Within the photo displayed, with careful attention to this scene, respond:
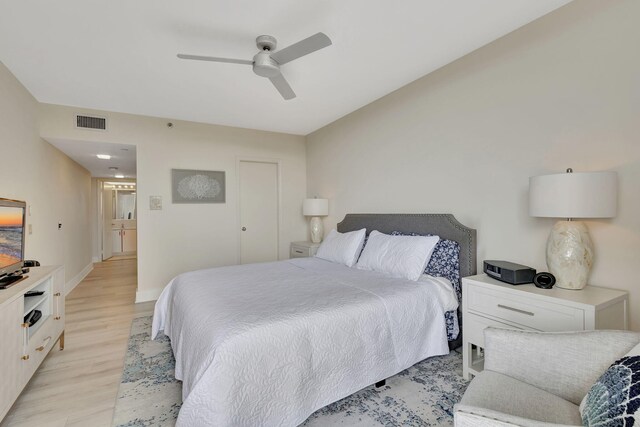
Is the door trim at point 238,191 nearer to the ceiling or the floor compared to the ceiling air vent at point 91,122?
nearer to the floor

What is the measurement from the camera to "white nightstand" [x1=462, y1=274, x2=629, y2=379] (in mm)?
1579

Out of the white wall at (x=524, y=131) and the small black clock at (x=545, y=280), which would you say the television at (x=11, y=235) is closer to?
the white wall at (x=524, y=131)

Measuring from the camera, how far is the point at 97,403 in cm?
188

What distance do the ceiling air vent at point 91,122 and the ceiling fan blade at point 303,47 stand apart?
2905 mm

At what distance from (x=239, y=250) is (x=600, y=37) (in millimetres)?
4383

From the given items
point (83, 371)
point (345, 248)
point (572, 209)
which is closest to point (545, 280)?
point (572, 209)

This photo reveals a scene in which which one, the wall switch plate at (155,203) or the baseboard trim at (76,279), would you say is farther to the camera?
the baseboard trim at (76,279)

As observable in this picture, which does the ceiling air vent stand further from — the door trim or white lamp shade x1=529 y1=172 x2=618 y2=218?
white lamp shade x1=529 y1=172 x2=618 y2=218

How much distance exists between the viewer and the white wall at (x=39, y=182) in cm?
262

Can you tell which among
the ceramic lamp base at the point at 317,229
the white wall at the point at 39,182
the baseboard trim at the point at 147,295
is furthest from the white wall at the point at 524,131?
the white wall at the point at 39,182

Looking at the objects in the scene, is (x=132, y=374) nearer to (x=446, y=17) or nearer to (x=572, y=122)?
(x=446, y=17)

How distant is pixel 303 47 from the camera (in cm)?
187

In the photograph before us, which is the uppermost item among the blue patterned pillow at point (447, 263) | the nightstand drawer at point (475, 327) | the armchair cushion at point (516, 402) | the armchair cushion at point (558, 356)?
the blue patterned pillow at point (447, 263)

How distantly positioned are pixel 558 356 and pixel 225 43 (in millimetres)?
2690
